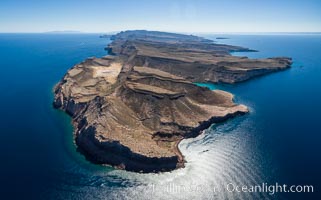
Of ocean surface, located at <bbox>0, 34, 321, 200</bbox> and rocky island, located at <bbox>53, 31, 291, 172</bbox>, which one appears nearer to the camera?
ocean surface, located at <bbox>0, 34, 321, 200</bbox>

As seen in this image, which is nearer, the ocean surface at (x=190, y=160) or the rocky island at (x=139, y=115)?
the ocean surface at (x=190, y=160)

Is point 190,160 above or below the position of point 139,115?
below

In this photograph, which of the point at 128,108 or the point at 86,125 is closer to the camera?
the point at 86,125

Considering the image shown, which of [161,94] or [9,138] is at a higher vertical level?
[161,94]

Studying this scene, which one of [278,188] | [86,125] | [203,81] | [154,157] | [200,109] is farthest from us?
[203,81]

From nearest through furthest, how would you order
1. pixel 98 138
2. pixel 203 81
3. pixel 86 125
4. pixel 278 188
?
1. pixel 278 188
2. pixel 98 138
3. pixel 86 125
4. pixel 203 81

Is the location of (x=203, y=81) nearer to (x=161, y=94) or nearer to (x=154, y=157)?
(x=161, y=94)

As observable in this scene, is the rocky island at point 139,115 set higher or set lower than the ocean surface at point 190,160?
higher

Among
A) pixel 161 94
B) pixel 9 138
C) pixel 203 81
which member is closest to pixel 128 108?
pixel 161 94

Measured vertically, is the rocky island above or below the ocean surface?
above

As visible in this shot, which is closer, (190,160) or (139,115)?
(190,160)
